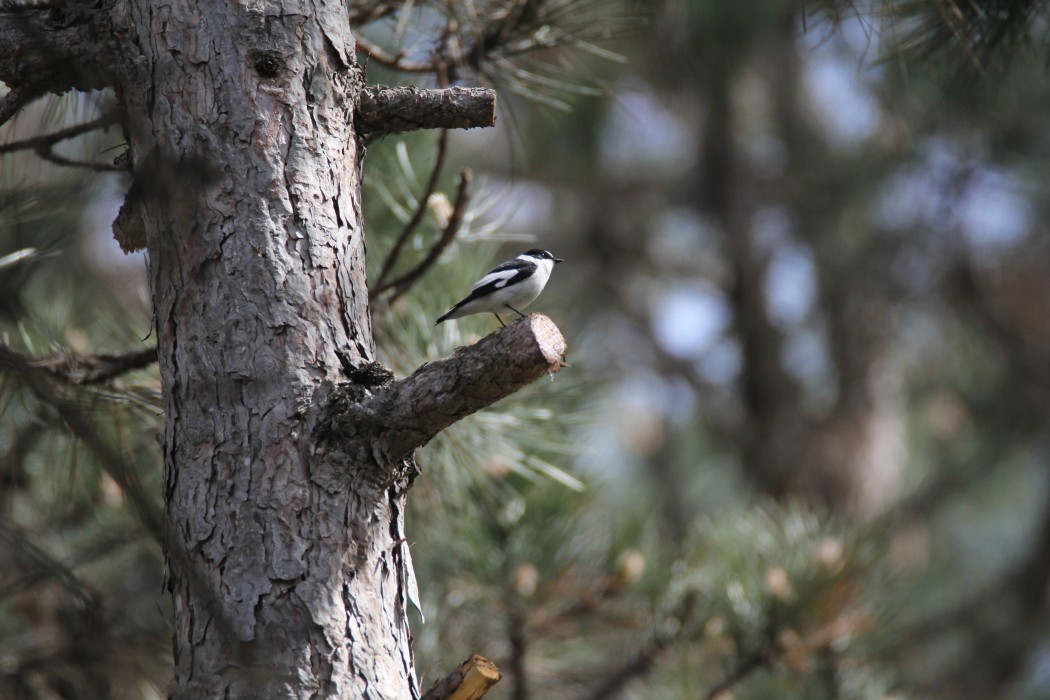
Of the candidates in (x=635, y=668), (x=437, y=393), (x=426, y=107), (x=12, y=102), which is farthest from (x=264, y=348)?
(x=635, y=668)

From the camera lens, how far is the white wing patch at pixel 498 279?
9.23 ft

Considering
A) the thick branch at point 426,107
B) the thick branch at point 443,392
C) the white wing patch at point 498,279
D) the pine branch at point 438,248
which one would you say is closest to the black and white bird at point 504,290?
the white wing patch at point 498,279

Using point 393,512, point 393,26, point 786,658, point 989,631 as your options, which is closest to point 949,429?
point 989,631

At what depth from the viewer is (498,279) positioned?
2.85 metres

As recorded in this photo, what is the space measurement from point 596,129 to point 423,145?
3985 mm

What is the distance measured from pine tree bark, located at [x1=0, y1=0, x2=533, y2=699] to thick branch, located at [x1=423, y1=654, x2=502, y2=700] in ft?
0.24

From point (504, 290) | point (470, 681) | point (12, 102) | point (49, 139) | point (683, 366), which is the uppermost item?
point (12, 102)

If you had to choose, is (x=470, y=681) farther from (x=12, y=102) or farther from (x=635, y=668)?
(x=635, y=668)

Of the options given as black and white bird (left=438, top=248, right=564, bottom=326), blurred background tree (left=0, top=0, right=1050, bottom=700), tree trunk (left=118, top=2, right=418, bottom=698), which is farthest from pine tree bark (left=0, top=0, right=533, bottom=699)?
black and white bird (left=438, top=248, right=564, bottom=326)

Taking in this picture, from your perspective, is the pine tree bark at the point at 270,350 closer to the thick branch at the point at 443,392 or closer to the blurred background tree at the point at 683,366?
the thick branch at the point at 443,392

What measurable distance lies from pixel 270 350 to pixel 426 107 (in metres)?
0.60

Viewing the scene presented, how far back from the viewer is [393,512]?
1.87 m

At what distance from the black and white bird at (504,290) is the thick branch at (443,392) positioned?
986mm

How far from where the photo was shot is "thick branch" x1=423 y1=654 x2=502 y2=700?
1805 mm
